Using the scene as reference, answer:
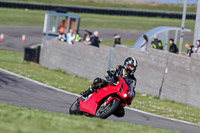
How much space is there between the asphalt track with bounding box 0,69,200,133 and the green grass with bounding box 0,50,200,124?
0.76 metres

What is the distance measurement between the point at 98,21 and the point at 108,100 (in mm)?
44464

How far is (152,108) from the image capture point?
14852 millimetres

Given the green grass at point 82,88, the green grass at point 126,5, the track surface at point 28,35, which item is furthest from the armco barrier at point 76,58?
the green grass at point 126,5

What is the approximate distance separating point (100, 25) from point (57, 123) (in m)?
43.6

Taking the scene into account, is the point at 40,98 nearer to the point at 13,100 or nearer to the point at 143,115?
the point at 13,100

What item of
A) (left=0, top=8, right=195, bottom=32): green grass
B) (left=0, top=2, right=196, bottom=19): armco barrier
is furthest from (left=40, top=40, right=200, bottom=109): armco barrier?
(left=0, top=2, right=196, bottom=19): armco barrier

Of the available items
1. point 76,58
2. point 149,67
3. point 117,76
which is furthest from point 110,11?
point 117,76

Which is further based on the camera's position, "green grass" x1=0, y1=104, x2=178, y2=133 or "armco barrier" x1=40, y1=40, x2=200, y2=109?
"armco barrier" x1=40, y1=40, x2=200, y2=109

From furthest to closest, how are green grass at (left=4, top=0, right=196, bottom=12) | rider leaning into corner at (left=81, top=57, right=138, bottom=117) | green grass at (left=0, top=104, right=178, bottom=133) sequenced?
green grass at (left=4, top=0, right=196, bottom=12)
rider leaning into corner at (left=81, top=57, right=138, bottom=117)
green grass at (left=0, top=104, right=178, bottom=133)

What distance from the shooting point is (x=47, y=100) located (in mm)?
14133

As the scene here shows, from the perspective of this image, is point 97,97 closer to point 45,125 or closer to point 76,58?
point 45,125

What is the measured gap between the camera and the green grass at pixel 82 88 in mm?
14203

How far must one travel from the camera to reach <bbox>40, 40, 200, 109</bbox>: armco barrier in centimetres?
1650

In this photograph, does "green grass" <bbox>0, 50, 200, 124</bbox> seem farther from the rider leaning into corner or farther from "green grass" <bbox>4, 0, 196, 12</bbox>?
"green grass" <bbox>4, 0, 196, 12</bbox>
